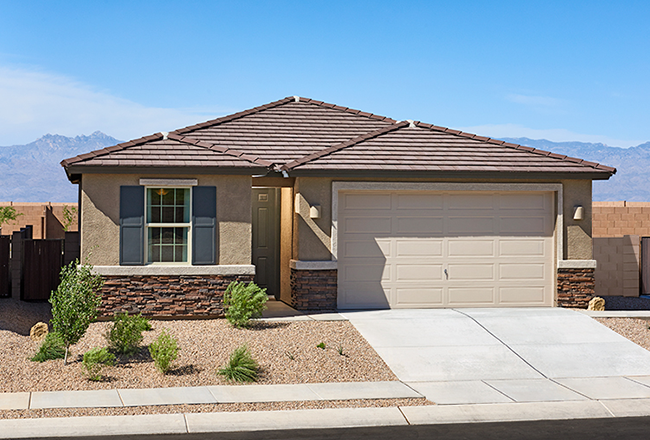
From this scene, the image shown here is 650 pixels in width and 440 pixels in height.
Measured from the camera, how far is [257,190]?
16.2 meters

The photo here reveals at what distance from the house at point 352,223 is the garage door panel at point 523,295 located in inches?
0.9

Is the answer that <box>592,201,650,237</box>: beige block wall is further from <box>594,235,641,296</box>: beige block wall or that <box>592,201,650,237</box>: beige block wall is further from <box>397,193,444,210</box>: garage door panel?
<box>397,193,444,210</box>: garage door panel

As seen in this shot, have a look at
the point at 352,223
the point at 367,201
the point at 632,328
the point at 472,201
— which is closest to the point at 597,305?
the point at 632,328

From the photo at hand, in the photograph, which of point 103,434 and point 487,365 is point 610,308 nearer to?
point 487,365

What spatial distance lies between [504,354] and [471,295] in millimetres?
3564

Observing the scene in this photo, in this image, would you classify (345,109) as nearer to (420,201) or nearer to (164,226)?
(420,201)

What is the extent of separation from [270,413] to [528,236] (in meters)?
8.84

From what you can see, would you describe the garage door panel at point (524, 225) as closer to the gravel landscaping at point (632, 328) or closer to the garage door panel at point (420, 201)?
the garage door panel at point (420, 201)

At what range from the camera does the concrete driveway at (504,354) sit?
9666 millimetres

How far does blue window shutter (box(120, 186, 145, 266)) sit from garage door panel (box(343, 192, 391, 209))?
4248mm

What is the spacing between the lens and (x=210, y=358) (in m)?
10.5

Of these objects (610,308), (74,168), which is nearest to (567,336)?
(610,308)

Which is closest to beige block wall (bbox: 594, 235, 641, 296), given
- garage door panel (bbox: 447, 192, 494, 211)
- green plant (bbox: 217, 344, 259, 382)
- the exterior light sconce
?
the exterior light sconce

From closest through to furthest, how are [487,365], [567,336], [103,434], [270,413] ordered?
[103,434] → [270,413] → [487,365] → [567,336]
